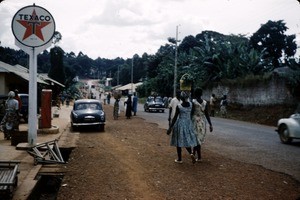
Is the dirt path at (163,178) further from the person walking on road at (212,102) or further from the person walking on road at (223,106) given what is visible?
the person walking on road at (223,106)

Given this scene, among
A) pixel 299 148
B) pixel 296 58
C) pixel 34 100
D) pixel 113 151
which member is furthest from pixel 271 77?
pixel 34 100

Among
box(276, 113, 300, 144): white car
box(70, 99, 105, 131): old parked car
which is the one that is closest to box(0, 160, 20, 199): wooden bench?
box(276, 113, 300, 144): white car

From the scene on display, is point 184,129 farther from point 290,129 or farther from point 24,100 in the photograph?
point 24,100

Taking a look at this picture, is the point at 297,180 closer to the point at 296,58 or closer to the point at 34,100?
the point at 34,100

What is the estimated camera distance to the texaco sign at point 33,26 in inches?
354

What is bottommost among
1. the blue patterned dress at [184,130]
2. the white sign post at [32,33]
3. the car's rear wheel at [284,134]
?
the car's rear wheel at [284,134]

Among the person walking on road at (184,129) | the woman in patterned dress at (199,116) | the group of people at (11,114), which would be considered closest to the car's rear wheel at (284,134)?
the woman in patterned dress at (199,116)

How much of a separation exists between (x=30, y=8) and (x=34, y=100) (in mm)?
2440

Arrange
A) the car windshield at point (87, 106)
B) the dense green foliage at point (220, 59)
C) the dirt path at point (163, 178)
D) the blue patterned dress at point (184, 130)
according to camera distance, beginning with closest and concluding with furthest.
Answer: the dirt path at point (163, 178)
the blue patterned dress at point (184, 130)
the car windshield at point (87, 106)
the dense green foliage at point (220, 59)

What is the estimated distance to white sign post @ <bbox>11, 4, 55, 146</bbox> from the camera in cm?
903

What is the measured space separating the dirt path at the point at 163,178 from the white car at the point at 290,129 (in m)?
4.00

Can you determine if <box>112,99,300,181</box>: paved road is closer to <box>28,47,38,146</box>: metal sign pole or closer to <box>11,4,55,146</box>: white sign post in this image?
<box>28,47,38,146</box>: metal sign pole

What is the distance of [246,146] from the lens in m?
12.4

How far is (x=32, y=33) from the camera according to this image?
30.4 feet
